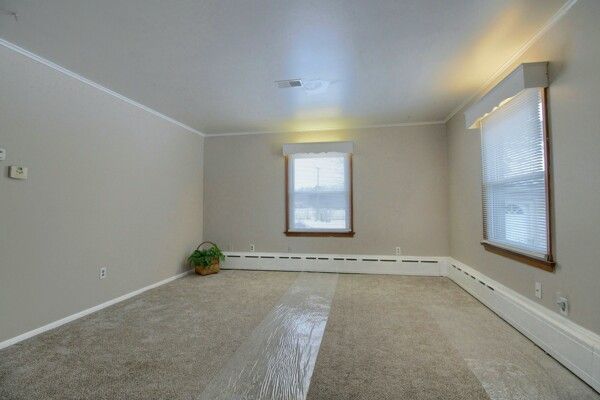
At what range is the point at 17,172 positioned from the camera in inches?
89.0

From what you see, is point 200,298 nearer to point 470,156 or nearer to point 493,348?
point 493,348

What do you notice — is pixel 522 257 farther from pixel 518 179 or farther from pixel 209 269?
pixel 209 269

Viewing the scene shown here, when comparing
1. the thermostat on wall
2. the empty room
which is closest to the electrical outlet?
the empty room

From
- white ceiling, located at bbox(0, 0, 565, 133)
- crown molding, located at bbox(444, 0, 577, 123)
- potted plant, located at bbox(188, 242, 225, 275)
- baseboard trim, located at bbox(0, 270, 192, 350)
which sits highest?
crown molding, located at bbox(444, 0, 577, 123)

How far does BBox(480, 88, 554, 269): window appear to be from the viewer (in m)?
2.18

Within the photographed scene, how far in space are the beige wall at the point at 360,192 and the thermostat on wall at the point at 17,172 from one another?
278 cm

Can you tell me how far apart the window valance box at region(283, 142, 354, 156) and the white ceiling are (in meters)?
1.08

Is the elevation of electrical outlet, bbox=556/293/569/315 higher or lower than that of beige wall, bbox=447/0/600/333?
lower

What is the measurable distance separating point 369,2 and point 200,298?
3272mm

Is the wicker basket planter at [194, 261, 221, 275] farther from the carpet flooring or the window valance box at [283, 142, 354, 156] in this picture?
the window valance box at [283, 142, 354, 156]

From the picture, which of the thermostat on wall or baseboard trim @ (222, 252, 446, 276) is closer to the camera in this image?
the thermostat on wall

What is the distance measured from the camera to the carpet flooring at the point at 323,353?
5.57ft

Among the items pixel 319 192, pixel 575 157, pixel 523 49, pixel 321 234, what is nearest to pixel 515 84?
pixel 523 49

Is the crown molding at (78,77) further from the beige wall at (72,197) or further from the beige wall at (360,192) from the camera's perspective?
the beige wall at (360,192)
